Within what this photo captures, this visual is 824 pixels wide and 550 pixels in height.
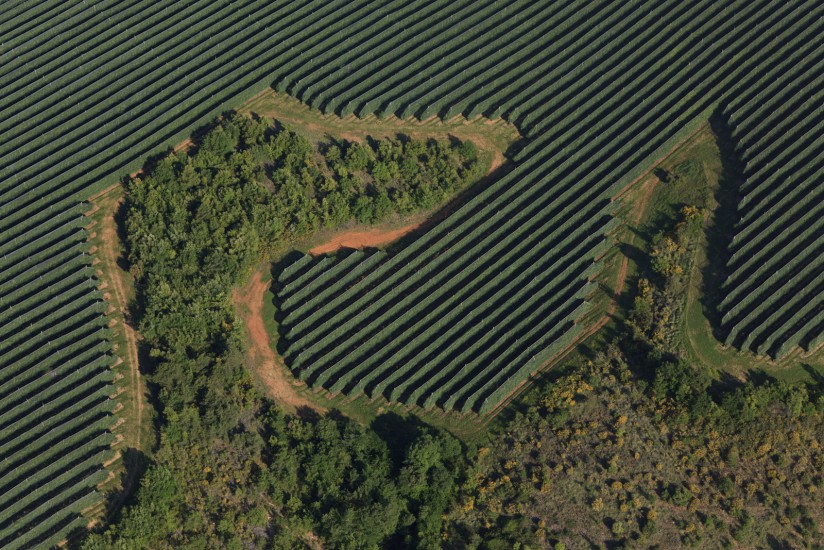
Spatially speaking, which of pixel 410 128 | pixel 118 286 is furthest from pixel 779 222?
pixel 118 286

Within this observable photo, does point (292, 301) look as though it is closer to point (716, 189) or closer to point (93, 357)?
point (93, 357)

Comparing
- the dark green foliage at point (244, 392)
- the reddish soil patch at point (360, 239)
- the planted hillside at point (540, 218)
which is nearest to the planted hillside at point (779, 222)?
the planted hillside at point (540, 218)

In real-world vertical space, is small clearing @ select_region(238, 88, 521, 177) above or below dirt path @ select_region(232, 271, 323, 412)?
above

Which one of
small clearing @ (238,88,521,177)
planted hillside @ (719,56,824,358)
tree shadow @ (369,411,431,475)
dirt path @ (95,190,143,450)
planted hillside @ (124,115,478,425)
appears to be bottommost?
dirt path @ (95,190,143,450)

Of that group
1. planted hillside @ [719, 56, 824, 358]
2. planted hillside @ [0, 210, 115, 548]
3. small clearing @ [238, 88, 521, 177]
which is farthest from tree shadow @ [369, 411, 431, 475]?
planted hillside @ [719, 56, 824, 358]

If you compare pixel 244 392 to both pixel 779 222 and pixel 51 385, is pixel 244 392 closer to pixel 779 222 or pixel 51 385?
pixel 51 385

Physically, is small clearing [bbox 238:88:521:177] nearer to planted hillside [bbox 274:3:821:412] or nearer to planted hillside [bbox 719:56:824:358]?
planted hillside [bbox 274:3:821:412]

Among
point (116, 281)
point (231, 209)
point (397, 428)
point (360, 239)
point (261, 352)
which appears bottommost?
point (116, 281)
